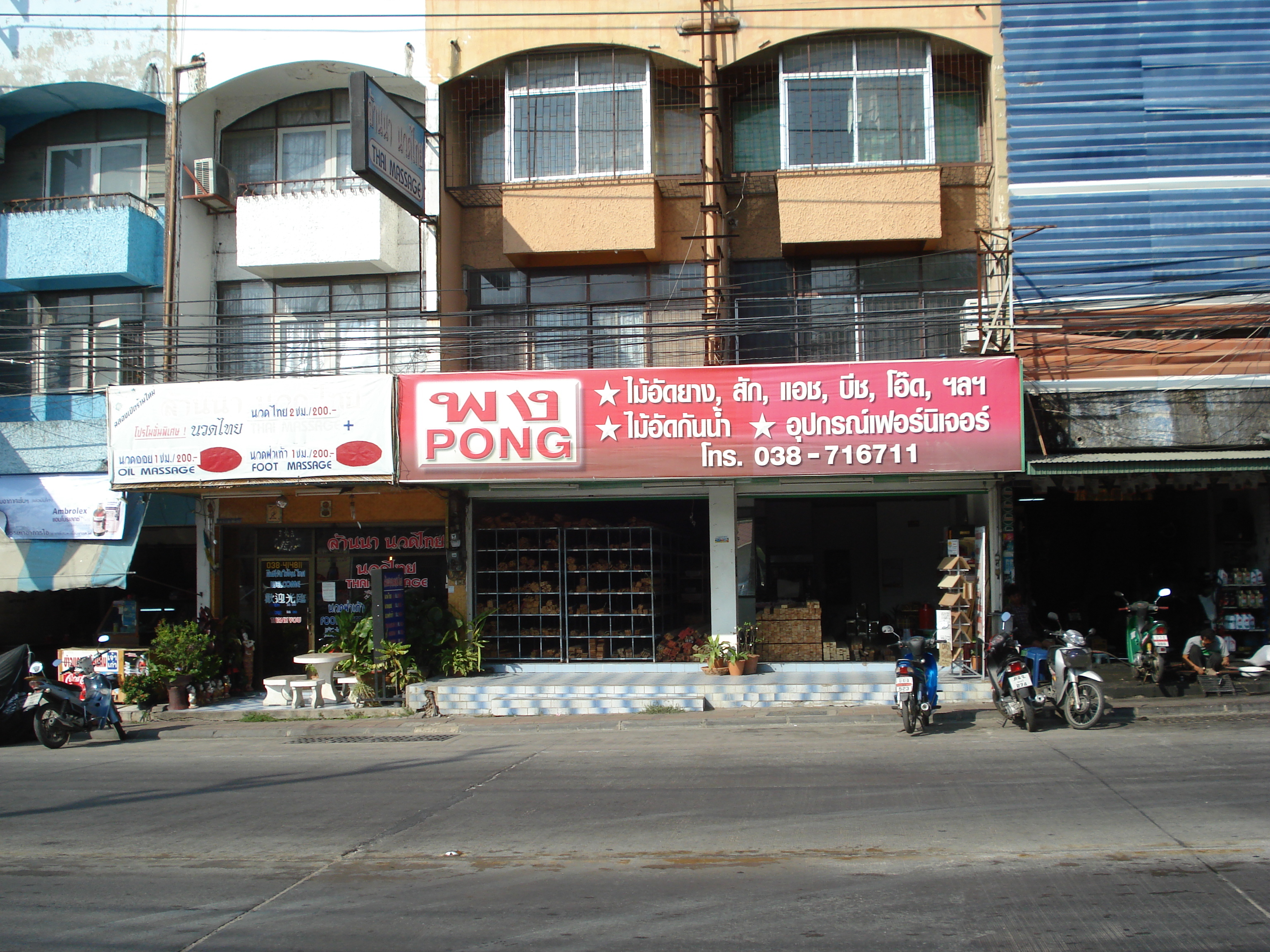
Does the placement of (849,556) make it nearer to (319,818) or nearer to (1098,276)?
(1098,276)

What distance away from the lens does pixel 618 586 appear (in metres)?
16.2

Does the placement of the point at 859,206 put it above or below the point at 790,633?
above

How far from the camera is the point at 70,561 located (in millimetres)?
16109

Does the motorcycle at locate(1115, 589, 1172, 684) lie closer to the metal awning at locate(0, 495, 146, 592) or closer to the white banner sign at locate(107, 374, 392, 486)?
the white banner sign at locate(107, 374, 392, 486)

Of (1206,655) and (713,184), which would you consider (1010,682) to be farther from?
(713,184)

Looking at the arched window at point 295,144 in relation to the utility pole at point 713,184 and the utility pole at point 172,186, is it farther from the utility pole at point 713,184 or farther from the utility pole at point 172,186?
the utility pole at point 713,184

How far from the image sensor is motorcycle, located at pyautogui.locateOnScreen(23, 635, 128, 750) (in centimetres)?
1333

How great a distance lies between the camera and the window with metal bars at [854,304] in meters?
16.4

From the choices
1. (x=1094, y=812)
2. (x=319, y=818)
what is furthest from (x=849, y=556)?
(x=319, y=818)

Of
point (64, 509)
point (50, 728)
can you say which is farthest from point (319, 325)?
point (50, 728)

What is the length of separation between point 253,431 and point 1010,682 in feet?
36.8

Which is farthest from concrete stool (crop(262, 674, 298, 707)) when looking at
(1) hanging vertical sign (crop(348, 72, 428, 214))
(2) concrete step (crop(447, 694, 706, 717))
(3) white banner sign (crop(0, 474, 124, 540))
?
(1) hanging vertical sign (crop(348, 72, 428, 214))

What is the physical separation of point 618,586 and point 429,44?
972 centimetres

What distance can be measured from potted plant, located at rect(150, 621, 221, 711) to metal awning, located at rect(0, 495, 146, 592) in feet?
3.91
